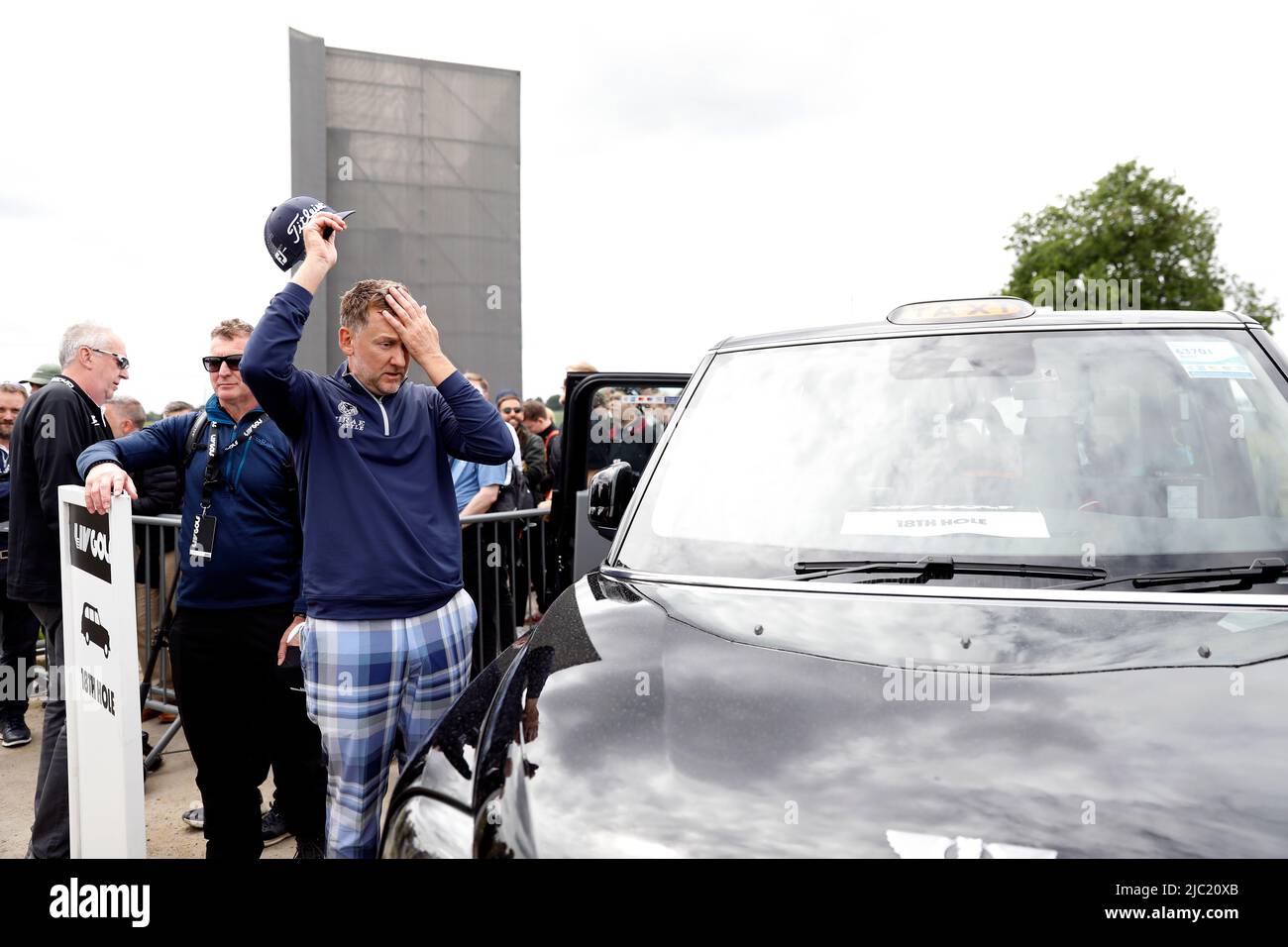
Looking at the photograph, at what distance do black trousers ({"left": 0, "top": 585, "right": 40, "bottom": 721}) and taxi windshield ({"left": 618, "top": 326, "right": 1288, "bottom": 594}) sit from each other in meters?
5.56

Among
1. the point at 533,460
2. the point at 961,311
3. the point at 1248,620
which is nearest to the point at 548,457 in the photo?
the point at 533,460

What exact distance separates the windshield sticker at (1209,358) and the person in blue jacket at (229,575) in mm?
3040

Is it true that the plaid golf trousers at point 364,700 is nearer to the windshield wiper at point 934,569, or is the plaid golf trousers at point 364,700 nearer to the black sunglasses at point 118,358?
the windshield wiper at point 934,569

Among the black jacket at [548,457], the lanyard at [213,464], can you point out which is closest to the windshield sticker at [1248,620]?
the lanyard at [213,464]

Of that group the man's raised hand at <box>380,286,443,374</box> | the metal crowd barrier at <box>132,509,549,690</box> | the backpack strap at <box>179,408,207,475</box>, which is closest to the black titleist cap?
the man's raised hand at <box>380,286,443,374</box>

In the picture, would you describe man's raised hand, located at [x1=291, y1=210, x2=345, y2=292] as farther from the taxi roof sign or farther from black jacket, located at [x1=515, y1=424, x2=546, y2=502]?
black jacket, located at [x1=515, y1=424, x2=546, y2=502]

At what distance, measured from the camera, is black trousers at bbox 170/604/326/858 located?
3.46 meters

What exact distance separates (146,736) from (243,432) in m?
3.27

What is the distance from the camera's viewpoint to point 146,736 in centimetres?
564

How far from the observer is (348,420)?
2846 millimetres

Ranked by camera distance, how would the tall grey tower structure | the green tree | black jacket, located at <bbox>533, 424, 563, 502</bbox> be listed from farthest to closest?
the green tree → the tall grey tower structure → black jacket, located at <bbox>533, 424, 563, 502</bbox>

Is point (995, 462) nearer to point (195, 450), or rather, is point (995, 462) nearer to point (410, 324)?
point (410, 324)

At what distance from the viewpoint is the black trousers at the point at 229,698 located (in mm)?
3461
